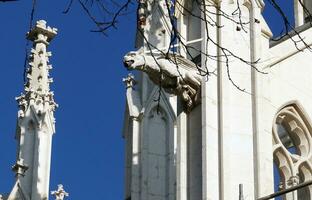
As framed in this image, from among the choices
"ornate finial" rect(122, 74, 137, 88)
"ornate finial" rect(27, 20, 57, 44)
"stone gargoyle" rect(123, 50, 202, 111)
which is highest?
"ornate finial" rect(27, 20, 57, 44)

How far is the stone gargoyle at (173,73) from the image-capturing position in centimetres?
1620

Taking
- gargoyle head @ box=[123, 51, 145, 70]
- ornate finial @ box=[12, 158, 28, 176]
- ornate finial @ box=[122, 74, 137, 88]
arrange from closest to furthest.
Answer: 1. gargoyle head @ box=[123, 51, 145, 70]
2. ornate finial @ box=[12, 158, 28, 176]
3. ornate finial @ box=[122, 74, 137, 88]

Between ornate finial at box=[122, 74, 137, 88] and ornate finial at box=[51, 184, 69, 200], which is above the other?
ornate finial at box=[122, 74, 137, 88]

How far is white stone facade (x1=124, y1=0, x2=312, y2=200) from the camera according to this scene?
15969 mm

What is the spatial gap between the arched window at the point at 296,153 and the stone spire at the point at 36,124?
3.09 meters

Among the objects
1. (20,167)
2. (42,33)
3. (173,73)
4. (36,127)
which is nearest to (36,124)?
(36,127)

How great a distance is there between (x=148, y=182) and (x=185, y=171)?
2.13 meters

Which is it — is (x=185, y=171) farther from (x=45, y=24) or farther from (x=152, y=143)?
(x=45, y=24)

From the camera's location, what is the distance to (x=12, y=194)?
58.1ft

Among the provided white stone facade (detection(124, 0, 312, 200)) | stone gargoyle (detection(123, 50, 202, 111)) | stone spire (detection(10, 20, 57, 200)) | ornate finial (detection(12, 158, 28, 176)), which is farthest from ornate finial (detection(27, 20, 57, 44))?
stone gargoyle (detection(123, 50, 202, 111))

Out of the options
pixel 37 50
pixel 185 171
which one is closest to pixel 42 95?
pixel 37 50

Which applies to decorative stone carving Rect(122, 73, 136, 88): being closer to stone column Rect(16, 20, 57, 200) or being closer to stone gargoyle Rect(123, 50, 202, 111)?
stone column Rect(16, 20, 57, 200)

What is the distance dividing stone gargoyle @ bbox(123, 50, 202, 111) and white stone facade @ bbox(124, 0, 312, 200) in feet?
0.53

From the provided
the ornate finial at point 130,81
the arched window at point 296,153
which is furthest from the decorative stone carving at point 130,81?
the arched window at point 296,153
